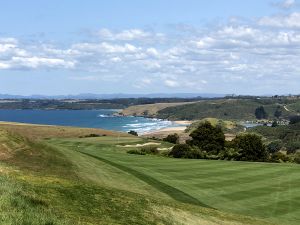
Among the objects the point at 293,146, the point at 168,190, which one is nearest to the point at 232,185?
the point at 168,190

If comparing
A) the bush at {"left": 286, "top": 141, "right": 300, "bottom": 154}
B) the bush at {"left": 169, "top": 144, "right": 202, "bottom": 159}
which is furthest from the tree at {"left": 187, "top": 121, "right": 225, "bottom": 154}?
the bush at {"left": 286, "top": 141, "right": 300, "bottom": 154}

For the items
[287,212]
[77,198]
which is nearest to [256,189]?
[287,212]

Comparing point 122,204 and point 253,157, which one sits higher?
point 122,204

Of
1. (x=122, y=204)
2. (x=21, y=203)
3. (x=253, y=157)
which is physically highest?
(x=21, y=203)

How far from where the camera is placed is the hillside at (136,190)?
16.6 meters

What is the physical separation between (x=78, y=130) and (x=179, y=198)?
79092mm

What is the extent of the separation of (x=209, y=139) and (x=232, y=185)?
51.5 metres

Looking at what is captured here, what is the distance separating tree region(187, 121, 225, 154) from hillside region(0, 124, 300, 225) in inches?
1385

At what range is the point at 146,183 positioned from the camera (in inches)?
1337

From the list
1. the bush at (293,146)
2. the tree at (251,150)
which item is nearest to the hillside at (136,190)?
the tree at (251,150)

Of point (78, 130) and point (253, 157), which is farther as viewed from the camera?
point (78, 130)

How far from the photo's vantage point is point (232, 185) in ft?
125

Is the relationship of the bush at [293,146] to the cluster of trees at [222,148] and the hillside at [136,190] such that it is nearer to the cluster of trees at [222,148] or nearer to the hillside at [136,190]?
the cluster of trees at [222,148]

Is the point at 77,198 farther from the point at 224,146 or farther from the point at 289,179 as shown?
the point at 224,146
